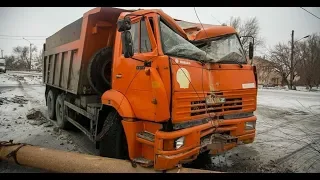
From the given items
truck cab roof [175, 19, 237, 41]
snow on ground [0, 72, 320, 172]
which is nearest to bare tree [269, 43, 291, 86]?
snow on ground [0, 72, 320, 172]

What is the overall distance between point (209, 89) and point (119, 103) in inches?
56.8

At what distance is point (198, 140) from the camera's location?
3.80 meters

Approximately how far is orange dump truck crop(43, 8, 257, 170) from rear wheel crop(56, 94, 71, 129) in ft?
7.34

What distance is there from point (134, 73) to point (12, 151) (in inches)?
99.8

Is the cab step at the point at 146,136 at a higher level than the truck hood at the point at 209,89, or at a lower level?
lower

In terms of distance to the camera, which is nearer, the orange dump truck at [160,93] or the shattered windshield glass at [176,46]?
the orange dump truck at [160,93]

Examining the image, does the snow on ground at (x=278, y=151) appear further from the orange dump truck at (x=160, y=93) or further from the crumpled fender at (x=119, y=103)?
the crumpled fender at (x=119, y=103)

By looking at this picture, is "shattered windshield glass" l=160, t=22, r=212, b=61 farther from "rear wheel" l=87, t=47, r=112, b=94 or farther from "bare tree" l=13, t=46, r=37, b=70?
"bare tree" l=13, t=46, r=37, b=70

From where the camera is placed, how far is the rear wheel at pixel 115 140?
4312 mm

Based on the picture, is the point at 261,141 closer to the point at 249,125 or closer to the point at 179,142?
the point at 249,125

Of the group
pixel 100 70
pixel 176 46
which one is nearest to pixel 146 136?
pixel 176 46

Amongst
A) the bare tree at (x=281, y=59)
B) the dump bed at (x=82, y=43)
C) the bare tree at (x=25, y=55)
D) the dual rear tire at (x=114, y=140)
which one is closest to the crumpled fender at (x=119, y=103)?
the dual rear tire at (x=114, y=140)

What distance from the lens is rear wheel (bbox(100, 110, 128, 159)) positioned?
4.31 metres

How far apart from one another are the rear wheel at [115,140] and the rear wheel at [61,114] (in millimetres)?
3396
